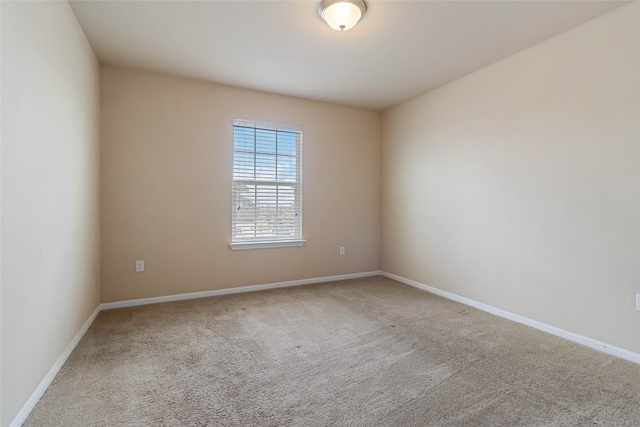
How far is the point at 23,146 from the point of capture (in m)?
1.55

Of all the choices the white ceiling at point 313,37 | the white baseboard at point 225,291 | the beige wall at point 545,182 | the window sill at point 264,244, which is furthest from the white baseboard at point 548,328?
the white ceiling at point 313,37

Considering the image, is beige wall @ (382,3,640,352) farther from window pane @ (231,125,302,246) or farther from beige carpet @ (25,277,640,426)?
window pane @ (231,125,302,246)

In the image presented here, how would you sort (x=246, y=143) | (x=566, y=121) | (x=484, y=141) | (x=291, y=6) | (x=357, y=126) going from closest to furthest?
(x=291, y=6) < (x=566, y=121) < (x=484, y=141) < (x=246, y=143) < (x=357, y=126)

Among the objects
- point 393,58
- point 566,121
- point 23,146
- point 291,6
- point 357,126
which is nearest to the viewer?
point 23,146

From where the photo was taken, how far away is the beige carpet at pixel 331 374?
1.57 meters

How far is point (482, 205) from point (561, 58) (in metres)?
1.42

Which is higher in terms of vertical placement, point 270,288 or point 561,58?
point 561,58

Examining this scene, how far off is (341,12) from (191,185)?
2.41m

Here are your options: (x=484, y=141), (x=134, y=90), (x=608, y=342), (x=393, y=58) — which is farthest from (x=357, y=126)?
(x=608, y=342)

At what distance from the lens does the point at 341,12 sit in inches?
83.3

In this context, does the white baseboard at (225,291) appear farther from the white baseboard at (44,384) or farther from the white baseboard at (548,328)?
the white baseboard at (548,328)

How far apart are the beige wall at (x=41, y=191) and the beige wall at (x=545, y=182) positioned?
3.63m

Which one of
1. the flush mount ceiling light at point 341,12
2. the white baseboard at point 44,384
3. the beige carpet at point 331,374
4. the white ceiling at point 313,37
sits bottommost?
the beige carpet at point 331,374

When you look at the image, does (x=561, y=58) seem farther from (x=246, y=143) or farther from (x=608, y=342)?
(x=246, y=143)
